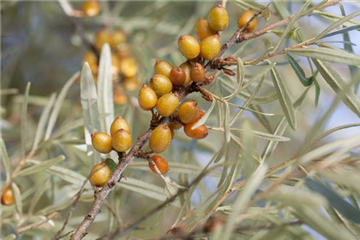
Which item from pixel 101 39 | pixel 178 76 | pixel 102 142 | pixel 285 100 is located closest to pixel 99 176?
pixel 102 142

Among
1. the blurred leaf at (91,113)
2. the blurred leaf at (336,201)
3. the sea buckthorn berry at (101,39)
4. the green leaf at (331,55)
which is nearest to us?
the blurred leaf at (336,201)

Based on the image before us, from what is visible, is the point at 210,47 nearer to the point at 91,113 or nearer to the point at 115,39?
the point at 91,113

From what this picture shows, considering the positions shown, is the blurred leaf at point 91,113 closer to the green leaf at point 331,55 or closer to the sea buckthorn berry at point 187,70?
the sea buckthorn berry at point 187,70

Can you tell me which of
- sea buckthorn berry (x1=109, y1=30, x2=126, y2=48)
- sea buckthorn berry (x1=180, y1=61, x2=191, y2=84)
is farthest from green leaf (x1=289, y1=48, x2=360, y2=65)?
sea buckthorn berry (x1=109, y1=30, x2=126, y2=48)

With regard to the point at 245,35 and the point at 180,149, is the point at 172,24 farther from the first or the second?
the point at 245,35

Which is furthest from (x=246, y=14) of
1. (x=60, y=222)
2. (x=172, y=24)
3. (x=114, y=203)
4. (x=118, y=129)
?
(x=172, y=24)

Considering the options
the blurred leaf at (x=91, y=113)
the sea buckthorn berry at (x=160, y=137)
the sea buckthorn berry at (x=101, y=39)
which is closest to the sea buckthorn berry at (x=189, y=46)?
the sea buckthorn berry at (x=160, y=137)
